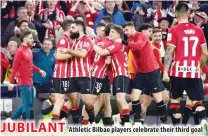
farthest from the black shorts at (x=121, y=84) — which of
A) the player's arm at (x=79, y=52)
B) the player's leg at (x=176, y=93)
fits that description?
the player's leg at (x=176, y=93)

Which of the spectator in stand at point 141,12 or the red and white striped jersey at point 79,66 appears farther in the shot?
the spectator in stand at point 141,12

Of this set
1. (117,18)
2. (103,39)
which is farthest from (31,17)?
(103,39)

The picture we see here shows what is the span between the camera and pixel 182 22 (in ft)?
52.2

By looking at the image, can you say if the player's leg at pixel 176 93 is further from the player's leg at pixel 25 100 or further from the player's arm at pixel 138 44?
the player's leg at pixel 25 100

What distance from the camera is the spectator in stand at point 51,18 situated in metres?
20.9

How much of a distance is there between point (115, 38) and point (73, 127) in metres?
1.94

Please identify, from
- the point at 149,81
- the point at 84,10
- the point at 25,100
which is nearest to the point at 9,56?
the point at 25,100

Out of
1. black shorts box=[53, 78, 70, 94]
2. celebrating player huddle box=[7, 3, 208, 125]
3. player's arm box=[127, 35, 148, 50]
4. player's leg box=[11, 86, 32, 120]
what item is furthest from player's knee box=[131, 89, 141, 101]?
player's leg box=[11, 86, 32, 120]

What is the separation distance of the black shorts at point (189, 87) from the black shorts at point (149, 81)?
3.41ft

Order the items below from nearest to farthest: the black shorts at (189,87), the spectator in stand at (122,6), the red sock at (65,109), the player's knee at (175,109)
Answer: the black shorts at (189,87) → the player's knee at (175,109) → the red sock at (65,109) → the spectator in stand at (122,6)

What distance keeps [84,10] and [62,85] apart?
4.61 m

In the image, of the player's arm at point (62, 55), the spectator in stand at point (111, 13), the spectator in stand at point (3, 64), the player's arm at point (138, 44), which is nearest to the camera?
the player's arm at point (138, 44)

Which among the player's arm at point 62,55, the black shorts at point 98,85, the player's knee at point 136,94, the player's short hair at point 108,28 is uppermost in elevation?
the player's short hair at point 108,28

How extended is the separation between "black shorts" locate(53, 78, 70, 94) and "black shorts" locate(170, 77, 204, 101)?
2201mm
